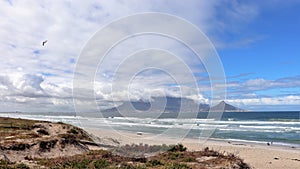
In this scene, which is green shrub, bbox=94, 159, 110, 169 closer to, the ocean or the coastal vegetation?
the coastal vegetation

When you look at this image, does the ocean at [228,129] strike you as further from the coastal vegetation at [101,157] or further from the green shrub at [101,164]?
the green shrub at [101,164]

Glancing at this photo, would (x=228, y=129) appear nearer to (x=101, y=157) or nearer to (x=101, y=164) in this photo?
(x=101, y=157)

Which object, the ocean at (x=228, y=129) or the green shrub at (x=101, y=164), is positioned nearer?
the green shrub at (x=101, y=164)

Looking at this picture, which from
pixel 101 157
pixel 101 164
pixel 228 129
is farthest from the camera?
pixel 228 129

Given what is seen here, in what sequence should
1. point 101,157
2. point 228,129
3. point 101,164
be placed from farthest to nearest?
point 228,129 → point 101,157 → point 101,164

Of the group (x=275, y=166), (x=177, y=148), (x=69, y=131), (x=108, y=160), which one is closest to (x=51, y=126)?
(x=69, y=131)

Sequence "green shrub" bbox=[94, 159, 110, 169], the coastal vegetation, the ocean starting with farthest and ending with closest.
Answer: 1. the ocean
2. the coastal vegetation
3. "green shrub" bbox=[94, 159, 110, 169]

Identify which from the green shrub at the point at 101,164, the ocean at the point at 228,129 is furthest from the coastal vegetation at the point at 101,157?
the ocean at the point at 228,129

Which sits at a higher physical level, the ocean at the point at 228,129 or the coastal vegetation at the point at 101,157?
the ocean at the point at 228,129

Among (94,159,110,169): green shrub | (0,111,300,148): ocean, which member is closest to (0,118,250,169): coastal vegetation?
(94,159,110,169): green shrub

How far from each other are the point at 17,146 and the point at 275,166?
16739mm

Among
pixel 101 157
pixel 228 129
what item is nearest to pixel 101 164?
pixel 101 157

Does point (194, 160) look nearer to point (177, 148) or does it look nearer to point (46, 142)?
point (177, 148)

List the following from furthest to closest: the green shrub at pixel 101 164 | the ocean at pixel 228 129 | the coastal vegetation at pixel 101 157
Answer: the ocean at pixel 228 129 < the coastal vegetation at pixel 101 157 < the green shrub at pixel 101 164
